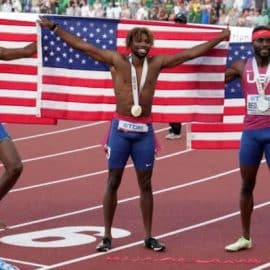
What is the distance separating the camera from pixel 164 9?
90.7ft

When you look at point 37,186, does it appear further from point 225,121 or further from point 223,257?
point 223,257

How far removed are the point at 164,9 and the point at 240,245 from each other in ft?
61.7

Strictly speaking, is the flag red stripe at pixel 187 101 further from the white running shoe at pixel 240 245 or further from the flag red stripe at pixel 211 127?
the white running shoe at pixel 240 245

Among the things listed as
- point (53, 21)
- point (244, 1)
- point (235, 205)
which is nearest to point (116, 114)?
point (53, 21)

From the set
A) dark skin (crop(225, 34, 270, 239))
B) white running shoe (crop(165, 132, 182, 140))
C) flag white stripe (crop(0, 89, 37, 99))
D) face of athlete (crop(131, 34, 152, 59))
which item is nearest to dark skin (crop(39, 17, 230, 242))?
face of athlete (crop(131, 34, 152, 59))

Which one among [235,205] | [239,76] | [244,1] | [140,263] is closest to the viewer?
[140,263]

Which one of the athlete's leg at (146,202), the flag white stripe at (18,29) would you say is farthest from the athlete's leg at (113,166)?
the flag white stripe at (18,29)

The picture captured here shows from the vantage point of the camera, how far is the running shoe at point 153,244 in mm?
9375

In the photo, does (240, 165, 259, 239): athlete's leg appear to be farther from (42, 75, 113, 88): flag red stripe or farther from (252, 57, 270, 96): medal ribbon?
(42, 75, 113, 88): flag red stripe

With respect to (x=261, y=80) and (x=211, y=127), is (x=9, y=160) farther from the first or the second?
(x=261, y=80)

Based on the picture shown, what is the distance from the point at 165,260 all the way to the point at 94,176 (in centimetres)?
457

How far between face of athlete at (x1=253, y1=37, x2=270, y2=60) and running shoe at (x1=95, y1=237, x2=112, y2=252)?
2.21 meters

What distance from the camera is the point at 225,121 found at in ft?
34.1

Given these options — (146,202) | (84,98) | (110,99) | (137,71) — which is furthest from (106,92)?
(146,202)
